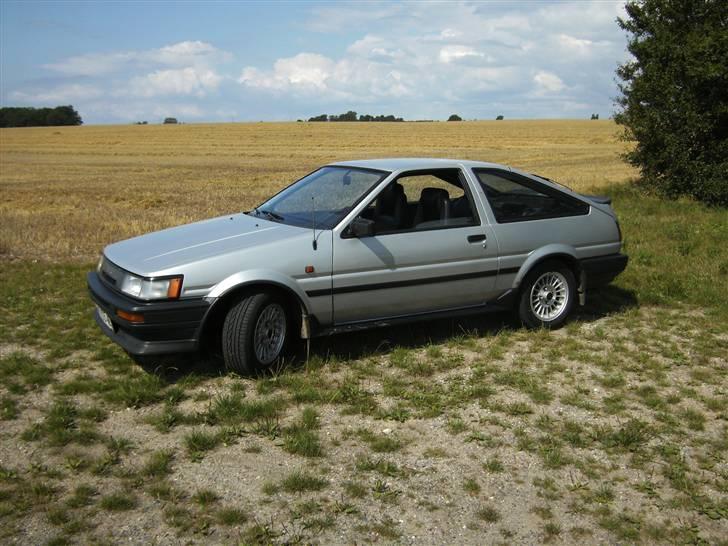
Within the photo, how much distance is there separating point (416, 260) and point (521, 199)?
1279mm

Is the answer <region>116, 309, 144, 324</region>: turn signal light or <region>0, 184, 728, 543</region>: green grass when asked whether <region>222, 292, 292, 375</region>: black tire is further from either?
<region>116, 309, 144, 324</region>: turn signal light

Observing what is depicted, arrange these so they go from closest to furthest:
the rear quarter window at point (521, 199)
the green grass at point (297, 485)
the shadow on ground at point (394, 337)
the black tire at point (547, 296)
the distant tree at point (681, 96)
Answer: the green grass at point (297, 485) → the shadow on ground at point (394, 337) → the rear quarter window at point (521, 199) → the black tire at point (547, 296) → the distant tree at point (681, 96)

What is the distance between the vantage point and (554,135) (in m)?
57.2

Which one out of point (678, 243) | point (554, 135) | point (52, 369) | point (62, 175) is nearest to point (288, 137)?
point (554, 135)

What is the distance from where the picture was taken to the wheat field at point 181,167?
40.7ft

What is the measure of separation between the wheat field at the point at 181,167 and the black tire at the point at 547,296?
19.8 ft

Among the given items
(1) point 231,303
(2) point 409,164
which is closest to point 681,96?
(2) point 409,164

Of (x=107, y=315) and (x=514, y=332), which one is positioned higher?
(x=107, y=315)

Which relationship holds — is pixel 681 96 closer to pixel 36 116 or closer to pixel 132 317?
pixel 132 317

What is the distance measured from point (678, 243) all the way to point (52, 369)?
831cm

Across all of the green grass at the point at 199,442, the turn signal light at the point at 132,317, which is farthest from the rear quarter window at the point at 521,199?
the green grass at the point at 199,442

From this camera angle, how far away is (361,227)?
549 cm

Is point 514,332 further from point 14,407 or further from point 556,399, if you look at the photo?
point 14,407

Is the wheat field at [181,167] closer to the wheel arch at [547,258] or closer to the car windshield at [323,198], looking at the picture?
the car windshield at [323,198]
